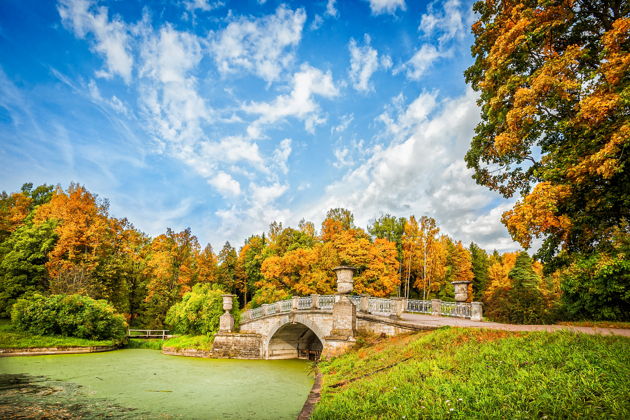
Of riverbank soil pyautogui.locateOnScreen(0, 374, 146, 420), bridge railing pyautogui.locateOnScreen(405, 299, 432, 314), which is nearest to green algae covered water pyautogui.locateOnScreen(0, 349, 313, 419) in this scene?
riverbank soil pyautogui.locateOnScreen(0, 374, 146, 420)

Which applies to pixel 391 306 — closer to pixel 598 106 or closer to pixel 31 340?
pixel 598 106

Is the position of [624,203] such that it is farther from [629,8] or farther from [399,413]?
[399,413]

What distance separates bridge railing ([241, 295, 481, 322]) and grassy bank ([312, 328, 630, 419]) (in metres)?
6.72

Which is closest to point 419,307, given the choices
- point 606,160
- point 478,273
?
point 606,160

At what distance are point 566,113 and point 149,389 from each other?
1491 centimetres

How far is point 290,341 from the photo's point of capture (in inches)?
784

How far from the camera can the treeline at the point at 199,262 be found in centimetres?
2314

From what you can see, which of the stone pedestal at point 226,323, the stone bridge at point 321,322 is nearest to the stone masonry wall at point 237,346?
the stone bridge at point 321,322

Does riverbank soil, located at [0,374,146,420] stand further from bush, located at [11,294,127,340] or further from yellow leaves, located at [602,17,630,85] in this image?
yellow leaves, located at [602,17,630,85]

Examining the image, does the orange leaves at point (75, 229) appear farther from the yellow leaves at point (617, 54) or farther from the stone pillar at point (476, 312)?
the yellow leaves at point (617, 54)

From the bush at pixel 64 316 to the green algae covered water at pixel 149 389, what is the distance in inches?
150

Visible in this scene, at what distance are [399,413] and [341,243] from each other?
21409 millimetres

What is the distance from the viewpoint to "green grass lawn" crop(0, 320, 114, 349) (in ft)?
54.1

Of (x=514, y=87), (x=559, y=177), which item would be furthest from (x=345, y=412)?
→ (x=514, y=87)
